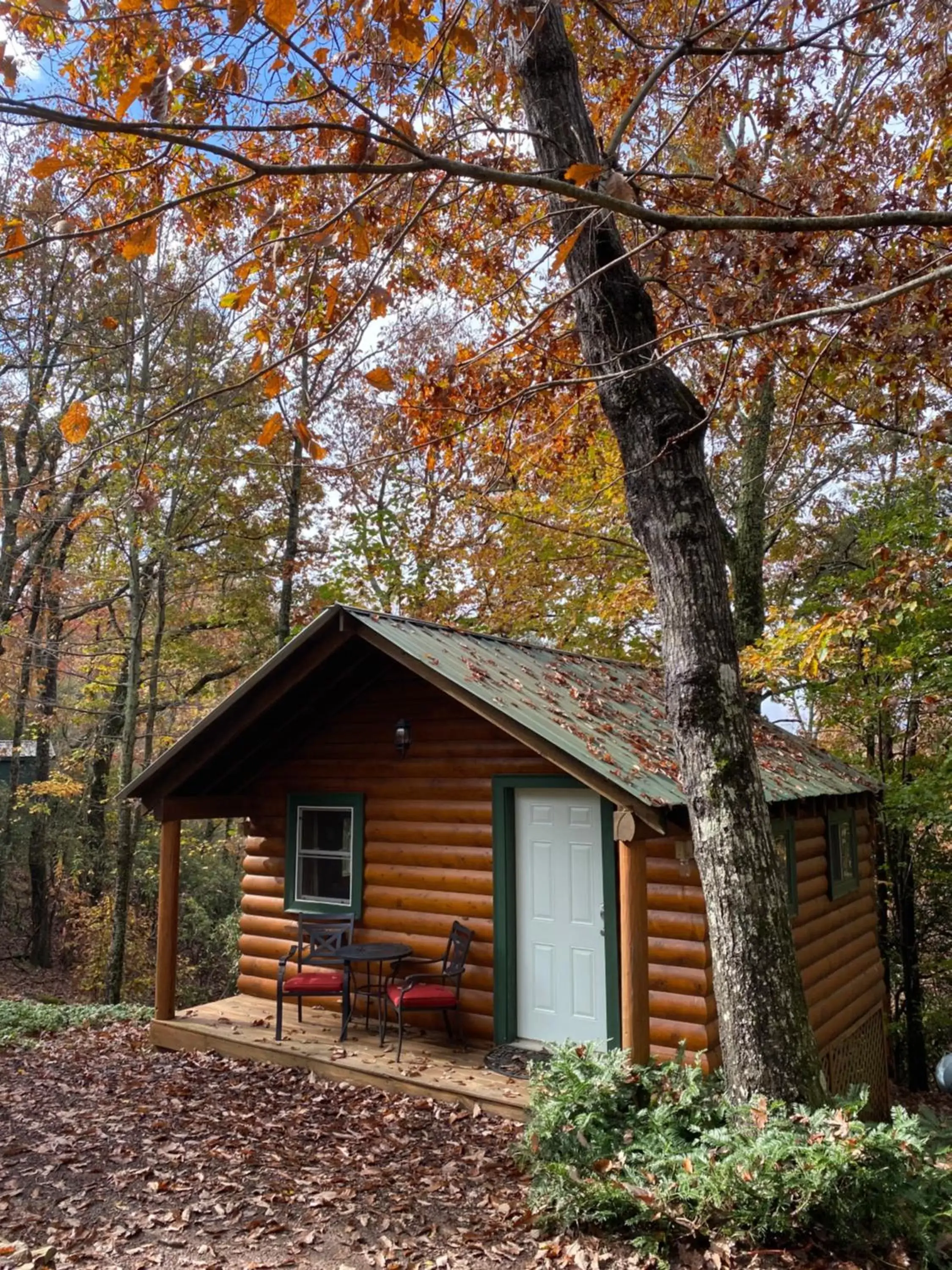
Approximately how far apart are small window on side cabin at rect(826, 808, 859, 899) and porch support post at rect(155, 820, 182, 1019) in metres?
6.55

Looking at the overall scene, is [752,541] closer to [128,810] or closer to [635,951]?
[635,951]

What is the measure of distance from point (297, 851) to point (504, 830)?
2.51 meters

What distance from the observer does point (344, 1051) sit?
727cm

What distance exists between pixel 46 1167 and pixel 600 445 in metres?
10.7

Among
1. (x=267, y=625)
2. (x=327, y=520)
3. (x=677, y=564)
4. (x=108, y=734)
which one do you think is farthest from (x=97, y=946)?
(x=677, y=564)

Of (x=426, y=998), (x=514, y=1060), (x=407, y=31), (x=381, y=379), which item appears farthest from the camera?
(x=426, y=998)

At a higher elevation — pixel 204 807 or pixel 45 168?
pixel 45 168

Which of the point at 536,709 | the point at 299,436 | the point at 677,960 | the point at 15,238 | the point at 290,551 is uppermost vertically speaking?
the point at 290,551

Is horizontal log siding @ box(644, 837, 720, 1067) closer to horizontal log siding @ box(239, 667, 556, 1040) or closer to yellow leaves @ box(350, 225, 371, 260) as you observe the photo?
horizontal log siding @ box(239, 667, 556, 1040)

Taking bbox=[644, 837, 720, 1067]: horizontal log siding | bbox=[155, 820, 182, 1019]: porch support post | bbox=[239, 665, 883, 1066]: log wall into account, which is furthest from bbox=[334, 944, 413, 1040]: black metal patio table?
bbox=[644, 837, 720, 1067]: horizontal log siding

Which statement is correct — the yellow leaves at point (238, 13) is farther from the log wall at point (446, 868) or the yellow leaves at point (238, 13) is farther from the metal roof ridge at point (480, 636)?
the log wall at point (446, 868)

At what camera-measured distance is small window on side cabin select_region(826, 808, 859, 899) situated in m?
9.17


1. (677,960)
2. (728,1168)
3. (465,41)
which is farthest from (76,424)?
(677,960)

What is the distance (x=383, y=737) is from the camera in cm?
852
